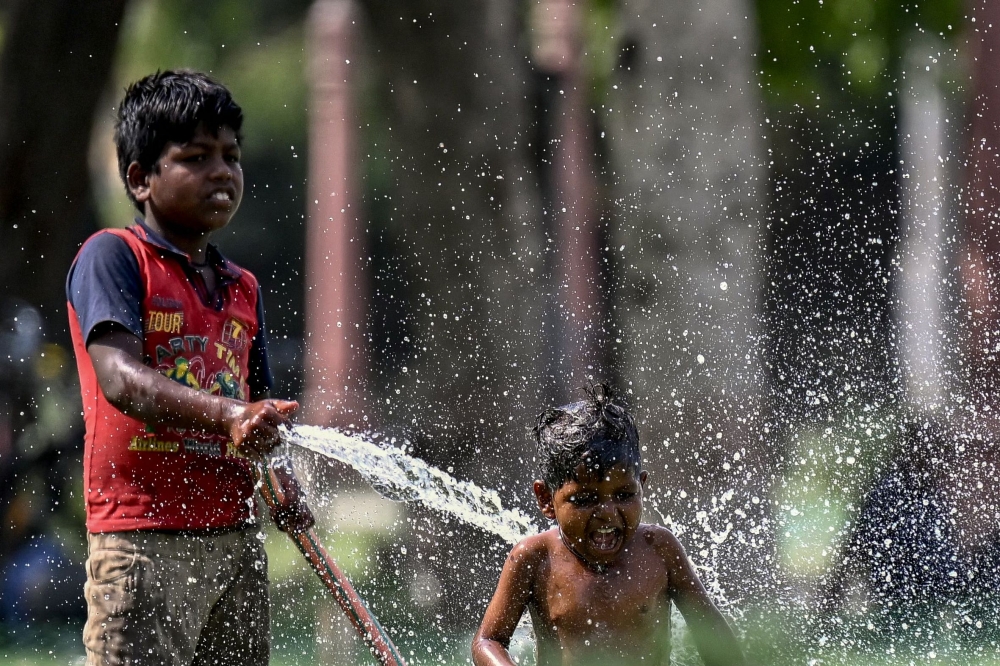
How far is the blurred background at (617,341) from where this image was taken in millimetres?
5402

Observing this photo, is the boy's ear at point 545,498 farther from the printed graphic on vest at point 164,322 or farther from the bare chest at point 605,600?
the printed graphic on vest at point 164,322

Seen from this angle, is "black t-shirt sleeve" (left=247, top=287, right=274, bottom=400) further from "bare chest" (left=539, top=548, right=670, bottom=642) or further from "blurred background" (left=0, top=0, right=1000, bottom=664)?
"blurred background" (left=0, top=0, right=1000, bottom=664)

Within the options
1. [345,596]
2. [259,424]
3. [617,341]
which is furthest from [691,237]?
[259,424]

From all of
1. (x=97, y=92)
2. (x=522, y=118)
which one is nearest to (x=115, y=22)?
(x=97, y=92)

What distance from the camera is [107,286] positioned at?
287cm

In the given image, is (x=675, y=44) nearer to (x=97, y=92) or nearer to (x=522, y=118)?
(x=522, y=118)

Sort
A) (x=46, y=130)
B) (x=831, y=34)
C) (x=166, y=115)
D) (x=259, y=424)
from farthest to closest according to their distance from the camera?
1. (x=831, y=34)
2. (x=46, y=130)
3. (x=166, y=115)
4. (x=259, y=424)

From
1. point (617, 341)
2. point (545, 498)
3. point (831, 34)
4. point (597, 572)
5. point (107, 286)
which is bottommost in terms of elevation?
point (617, 341)

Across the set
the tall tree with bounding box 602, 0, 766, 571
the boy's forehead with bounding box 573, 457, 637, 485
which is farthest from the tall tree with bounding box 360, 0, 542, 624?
the boy's forehead with bounding box 573, 457, 637, 485

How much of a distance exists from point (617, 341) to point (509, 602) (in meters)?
3.19

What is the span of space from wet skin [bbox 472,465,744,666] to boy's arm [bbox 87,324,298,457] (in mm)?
618

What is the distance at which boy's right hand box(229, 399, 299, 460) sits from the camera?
8.46ft

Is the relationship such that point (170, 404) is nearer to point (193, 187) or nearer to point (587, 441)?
point (193, 187)

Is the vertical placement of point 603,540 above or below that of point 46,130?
below
